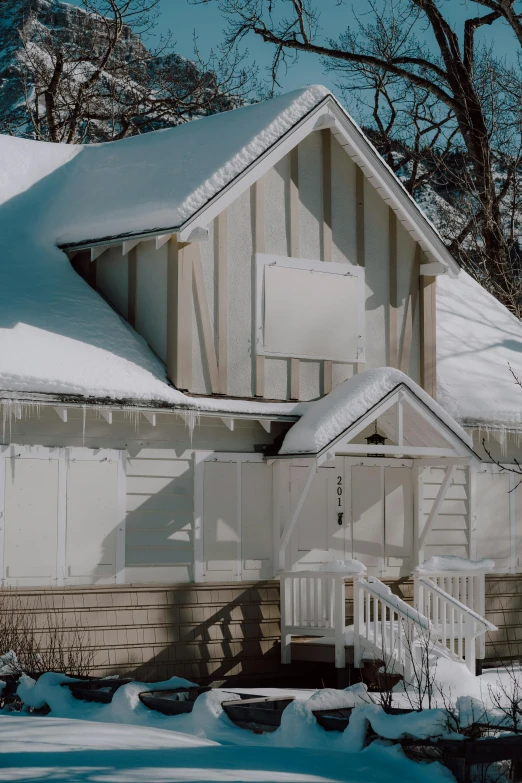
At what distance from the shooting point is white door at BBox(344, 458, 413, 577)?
49.5 ft

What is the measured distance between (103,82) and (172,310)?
16788 millimetres

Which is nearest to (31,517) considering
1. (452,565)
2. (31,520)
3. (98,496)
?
(31,520)

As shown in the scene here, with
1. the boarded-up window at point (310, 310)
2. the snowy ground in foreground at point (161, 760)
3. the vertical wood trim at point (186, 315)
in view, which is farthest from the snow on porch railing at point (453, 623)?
the snowy ground in foreground at point (161, 760)

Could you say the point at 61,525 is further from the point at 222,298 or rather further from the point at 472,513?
the point at 472,513

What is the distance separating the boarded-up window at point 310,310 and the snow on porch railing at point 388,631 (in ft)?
9.80

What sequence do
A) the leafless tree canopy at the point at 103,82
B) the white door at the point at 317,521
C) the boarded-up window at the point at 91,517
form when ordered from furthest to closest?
the leafless tree canopy at the point at 103,82, the white door at the point at 317,521, the boarded-up window at the point at 91,517

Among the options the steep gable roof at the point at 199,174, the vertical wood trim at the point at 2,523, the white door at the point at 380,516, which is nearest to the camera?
the vertical wood trim at the point at 2,523

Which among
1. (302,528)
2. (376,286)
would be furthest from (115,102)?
(302,528)

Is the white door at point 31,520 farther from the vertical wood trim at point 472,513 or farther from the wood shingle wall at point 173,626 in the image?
the vertical wood trim at point 472,513

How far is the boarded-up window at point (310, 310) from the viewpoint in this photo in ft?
47.9

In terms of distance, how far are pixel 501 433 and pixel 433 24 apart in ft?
46.5

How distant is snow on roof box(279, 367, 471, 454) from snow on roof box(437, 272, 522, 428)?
150 centimetres

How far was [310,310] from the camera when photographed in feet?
49.2

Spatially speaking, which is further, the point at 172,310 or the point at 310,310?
the point at 310,310
